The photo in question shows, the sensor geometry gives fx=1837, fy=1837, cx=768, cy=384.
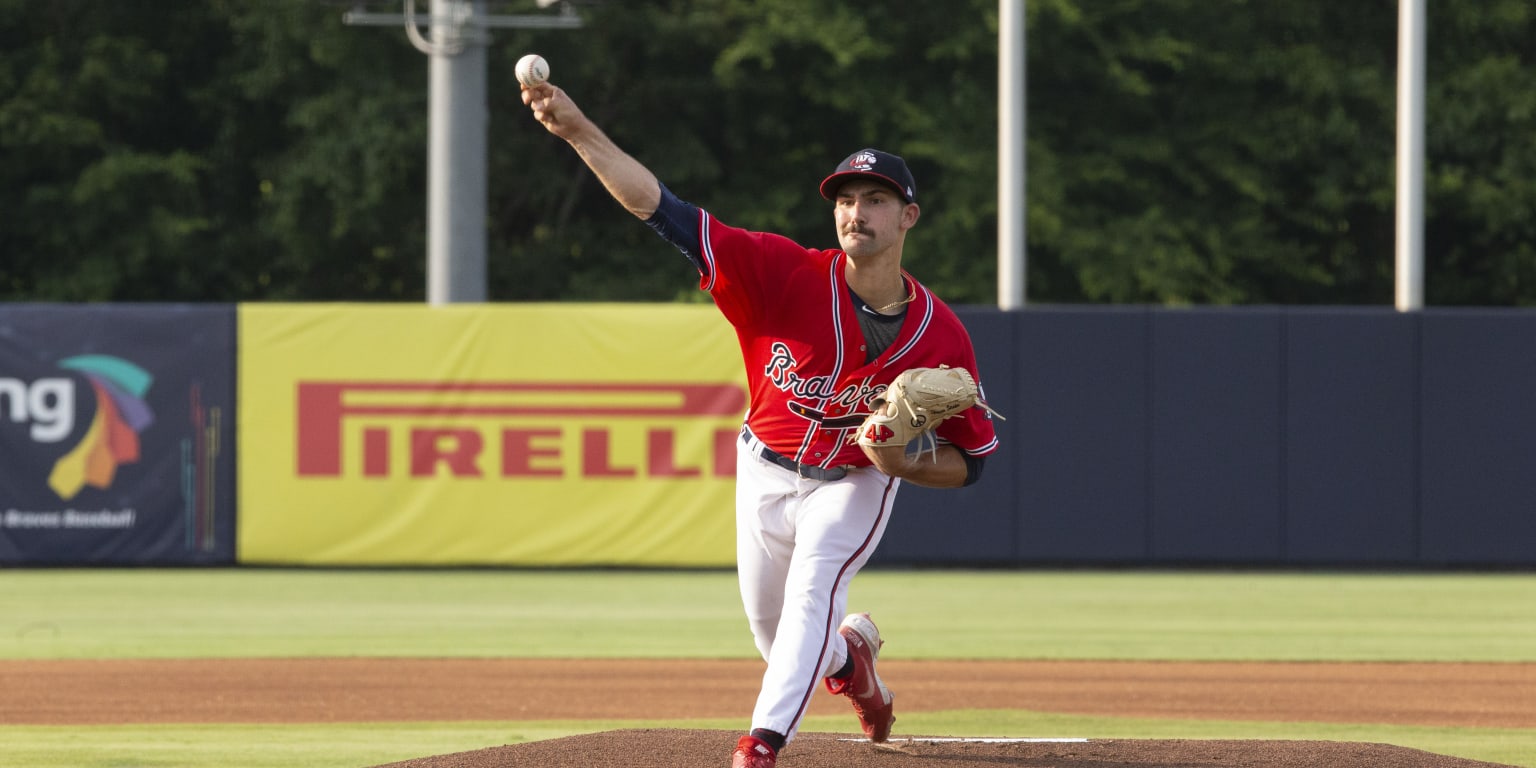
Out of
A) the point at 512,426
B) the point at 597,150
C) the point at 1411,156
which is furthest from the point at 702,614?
the point at 1411,156

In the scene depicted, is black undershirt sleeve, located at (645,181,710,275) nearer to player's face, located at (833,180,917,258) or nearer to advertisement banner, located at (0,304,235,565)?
player's face, located at (833,180,917,258)

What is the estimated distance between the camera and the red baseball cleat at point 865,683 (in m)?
5.70

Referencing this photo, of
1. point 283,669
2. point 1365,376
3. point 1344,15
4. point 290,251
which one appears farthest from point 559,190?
point 283,669

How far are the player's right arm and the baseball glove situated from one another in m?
0.86

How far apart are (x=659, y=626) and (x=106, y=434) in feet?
15.7

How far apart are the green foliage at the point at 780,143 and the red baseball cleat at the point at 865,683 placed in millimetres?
16377

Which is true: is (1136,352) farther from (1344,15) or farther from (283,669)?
(1344,15)

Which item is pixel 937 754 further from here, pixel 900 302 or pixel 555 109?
pixel 555 109

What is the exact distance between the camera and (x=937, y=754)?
570cm

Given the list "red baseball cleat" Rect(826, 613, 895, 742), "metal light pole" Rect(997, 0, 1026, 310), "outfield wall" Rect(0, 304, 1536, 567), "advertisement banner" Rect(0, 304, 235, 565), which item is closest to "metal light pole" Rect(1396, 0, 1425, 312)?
"outfield wall" Rect(0, 304, 1536, 567)

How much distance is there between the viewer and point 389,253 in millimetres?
23734

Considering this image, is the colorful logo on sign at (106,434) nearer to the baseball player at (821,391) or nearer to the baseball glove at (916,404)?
the baseball player at (821,391)

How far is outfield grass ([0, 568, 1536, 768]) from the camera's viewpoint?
7.16m

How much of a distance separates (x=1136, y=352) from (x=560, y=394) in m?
4.18
